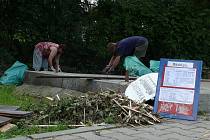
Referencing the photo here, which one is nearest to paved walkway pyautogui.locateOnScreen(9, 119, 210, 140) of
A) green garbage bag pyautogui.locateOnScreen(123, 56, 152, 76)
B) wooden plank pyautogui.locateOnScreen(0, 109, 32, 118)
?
wooden plank pyautogui.locateOnScreen(0, 109, 32, 118)

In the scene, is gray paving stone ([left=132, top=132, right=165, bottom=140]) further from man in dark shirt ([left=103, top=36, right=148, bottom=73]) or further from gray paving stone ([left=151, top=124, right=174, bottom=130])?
man in dark shirt ([left=103, top=36, right=148, bottom=73])

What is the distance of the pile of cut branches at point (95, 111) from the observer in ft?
22.2

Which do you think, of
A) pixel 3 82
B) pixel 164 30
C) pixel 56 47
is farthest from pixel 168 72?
pixel 164 30

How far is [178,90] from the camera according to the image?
7715mm

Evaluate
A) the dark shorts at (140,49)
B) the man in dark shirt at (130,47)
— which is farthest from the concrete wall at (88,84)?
the dark shorts at (140,49)

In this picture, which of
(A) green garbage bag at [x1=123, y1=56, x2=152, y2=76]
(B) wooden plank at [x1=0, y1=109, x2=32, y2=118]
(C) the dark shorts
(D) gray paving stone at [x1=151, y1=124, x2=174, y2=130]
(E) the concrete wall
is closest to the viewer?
(B) wooden plank at [x1=0, y1=109, x2=32, y2=118]

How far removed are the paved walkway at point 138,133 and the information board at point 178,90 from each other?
1.99ft

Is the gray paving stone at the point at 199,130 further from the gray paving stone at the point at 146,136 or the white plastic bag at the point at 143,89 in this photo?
the white plastic bag at the point at 143,89

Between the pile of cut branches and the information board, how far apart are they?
14.4 inches

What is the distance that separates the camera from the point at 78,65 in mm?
18656

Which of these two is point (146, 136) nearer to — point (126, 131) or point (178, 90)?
point (126, 131)

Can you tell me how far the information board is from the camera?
7.57m

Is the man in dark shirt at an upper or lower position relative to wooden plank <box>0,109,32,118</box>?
upper

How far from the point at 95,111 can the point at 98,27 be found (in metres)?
12.0
